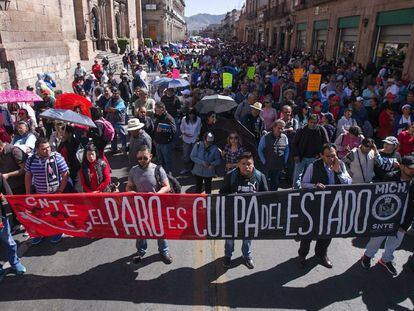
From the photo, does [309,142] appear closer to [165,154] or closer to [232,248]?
[232,248]

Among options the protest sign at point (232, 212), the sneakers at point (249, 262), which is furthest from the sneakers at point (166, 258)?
the sneakers at point (249, 262)

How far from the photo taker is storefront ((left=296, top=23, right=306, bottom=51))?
2942cm

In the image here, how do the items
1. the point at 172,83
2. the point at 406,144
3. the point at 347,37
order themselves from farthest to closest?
the point at 347,37 → the point at 172,83 → the point at 406,144

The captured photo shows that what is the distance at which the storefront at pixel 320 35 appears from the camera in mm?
23812

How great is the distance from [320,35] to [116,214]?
25.3 meters

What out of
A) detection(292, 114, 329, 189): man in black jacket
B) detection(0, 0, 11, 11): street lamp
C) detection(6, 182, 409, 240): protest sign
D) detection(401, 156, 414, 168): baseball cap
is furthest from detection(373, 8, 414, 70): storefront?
detection(0, 0, 11, 11): street lamp

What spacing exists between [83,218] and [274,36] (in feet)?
144

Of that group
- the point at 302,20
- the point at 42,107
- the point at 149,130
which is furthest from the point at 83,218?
the point at 302,20

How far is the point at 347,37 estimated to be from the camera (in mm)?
20109

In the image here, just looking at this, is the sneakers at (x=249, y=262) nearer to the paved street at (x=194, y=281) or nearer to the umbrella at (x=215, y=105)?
the paved street at (x=194, y=281)

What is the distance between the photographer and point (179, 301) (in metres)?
4.08

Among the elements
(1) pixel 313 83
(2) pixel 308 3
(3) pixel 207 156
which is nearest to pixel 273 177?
(3) pixel 207 156

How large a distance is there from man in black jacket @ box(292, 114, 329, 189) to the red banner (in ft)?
8.46

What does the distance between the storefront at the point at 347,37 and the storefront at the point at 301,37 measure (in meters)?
8.02
